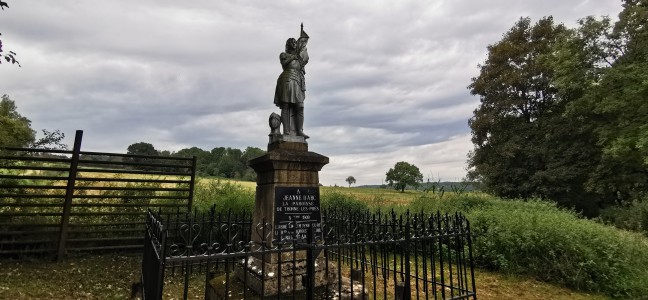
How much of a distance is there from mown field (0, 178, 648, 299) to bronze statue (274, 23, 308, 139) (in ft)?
11.0

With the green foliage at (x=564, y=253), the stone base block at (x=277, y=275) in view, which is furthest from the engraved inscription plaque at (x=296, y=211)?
the green foliage at (x=564, y=253)

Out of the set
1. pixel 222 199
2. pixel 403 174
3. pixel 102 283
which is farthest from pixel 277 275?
pixel 403 174

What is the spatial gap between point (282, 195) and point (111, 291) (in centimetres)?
346

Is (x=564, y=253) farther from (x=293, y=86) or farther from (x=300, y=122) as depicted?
(x=293, y=86)

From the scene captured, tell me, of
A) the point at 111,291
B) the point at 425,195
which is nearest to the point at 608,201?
the point at 425,195

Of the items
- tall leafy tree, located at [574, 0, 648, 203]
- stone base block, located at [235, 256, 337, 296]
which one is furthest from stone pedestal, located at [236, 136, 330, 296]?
tall leafy tree, located at [574, 0, 648, 203]

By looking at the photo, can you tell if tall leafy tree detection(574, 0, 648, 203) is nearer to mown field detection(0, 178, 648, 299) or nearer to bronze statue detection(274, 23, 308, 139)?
mown field detection(0, 178, 648, 299)

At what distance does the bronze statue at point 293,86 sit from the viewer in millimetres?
5957

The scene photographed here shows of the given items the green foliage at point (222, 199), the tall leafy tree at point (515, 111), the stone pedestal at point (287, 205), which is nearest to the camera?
the stone pedestal at point (287, 205)

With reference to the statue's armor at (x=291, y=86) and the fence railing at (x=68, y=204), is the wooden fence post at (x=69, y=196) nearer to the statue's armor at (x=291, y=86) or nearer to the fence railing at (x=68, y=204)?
the fence railing at (x=68, y=204)

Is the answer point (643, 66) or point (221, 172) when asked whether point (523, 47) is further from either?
point (221, 172)

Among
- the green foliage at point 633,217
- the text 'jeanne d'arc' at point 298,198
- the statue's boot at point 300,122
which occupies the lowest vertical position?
the green foliage at point 633,217

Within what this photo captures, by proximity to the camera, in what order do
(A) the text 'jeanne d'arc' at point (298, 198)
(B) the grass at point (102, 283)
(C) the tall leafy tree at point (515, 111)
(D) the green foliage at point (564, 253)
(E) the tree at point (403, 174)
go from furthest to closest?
(E) the tree at point (403, 174) < (C) the tall leafy tree at point (515, 111) < (D) the green foliage at point (564, 253) < (B) the grass at point (102, 283) < (A) the text 'jeanne d'arc' at point (298, 198)

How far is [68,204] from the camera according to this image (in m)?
7.36
